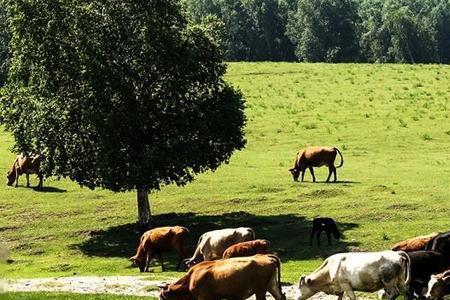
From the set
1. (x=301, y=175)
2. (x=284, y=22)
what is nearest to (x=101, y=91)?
(x=301, y=175)

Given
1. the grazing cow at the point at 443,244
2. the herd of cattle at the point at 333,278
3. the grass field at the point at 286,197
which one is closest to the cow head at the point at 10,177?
the grass field at the point at 286,197

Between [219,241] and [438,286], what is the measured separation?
29.3 feet

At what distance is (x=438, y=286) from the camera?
18.1 metres

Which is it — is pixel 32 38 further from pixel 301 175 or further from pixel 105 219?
pixel 301 175

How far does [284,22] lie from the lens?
508 feet

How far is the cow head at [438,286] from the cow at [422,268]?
2.51ft

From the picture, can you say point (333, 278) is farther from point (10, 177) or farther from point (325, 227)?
point (10, 177)

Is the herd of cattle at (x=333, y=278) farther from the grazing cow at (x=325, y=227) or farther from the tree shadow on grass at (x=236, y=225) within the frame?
the grazing cow at (x=325, y=227)

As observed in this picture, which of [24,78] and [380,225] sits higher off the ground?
[24,78]

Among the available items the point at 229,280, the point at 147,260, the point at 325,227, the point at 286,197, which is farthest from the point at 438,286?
the point at 286,197

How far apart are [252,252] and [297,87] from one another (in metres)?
48.5

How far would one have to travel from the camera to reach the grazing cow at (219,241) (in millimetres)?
25234

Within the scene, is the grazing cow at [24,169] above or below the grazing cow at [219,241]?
above

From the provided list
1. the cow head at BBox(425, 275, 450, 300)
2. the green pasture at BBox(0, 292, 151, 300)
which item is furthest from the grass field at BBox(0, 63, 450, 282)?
the cow head at BBox(425, 275, 450, 300)
